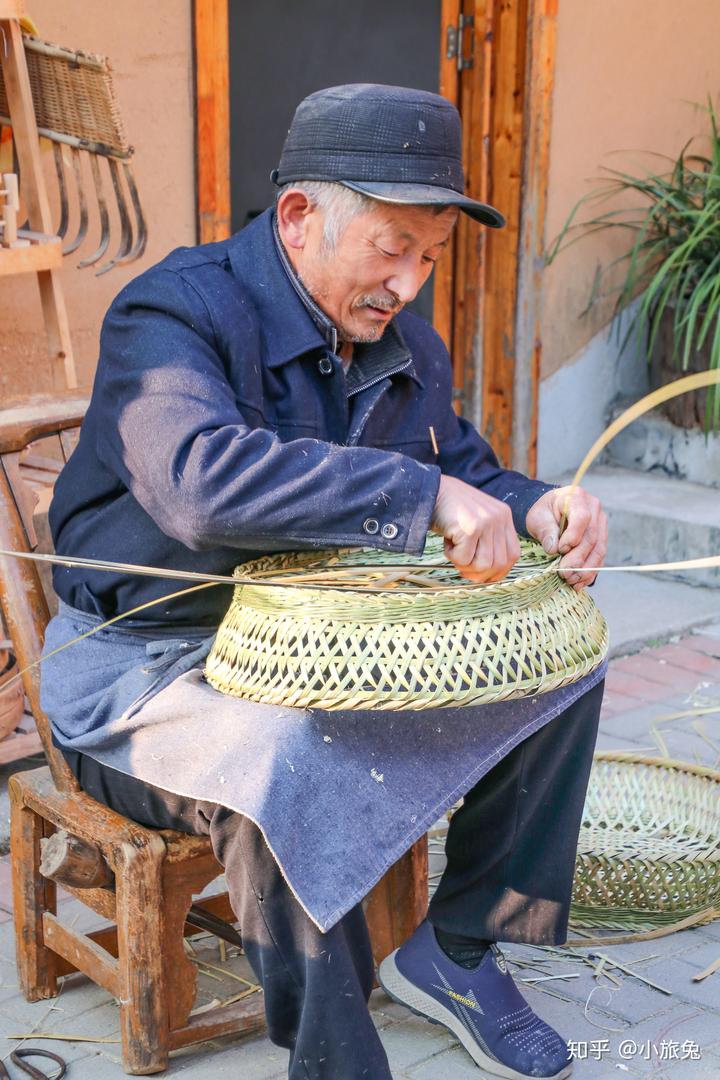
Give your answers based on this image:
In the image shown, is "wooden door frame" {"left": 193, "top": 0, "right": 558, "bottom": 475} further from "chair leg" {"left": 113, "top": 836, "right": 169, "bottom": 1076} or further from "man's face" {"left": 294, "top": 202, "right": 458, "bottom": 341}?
"chair leg" {"left": 113, "top": 836, "right": 169, "bottom": 1076}

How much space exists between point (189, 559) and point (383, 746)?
0.40 metres

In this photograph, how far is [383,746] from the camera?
187 cm

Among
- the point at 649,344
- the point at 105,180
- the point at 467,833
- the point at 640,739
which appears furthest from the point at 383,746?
the point at 649,344

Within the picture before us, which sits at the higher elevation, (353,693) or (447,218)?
(447,218)

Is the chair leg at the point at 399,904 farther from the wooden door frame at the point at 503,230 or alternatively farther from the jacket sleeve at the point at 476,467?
the wooden door frame at the point at 503,230

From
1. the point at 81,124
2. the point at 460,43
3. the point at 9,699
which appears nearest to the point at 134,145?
the point at 81,124

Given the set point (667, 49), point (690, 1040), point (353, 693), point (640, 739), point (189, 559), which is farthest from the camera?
point (667, 49)

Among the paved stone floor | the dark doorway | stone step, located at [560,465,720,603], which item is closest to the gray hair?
the paved stone floor

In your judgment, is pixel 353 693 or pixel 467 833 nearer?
pixel 353 693

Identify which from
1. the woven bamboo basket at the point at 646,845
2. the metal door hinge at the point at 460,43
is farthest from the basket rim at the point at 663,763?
the metal door hinge at the point at 460,43

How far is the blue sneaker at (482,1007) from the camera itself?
2.11 meters

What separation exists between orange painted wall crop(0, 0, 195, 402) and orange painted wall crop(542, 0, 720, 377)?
1.56m

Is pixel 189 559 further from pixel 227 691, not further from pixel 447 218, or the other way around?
pixel 447 218

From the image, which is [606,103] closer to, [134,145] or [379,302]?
[134,145]
